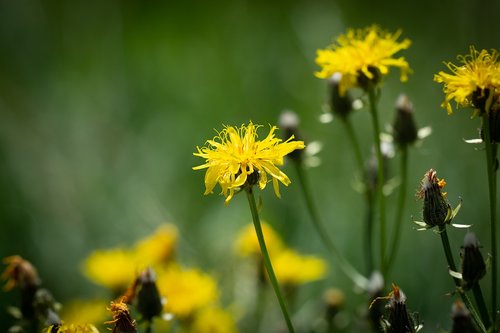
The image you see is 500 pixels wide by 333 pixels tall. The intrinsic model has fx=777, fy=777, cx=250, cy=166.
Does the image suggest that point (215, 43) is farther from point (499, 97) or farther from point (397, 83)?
point (499, 97)

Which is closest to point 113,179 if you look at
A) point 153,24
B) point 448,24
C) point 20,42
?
point 20,42

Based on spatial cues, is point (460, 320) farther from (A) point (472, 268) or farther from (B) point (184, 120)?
(B) point (184, 120)

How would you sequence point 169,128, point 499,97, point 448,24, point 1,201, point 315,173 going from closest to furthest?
point 499,97 < point 1,201 < point 315,173 < point 169,128 < point 448,24

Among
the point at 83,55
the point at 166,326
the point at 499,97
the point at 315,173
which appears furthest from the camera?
the point at 83,55

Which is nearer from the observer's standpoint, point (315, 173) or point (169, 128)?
point (315, 173)

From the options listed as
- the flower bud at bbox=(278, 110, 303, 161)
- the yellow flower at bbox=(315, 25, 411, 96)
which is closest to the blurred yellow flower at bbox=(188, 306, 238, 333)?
the flower bud at bbox=(278, 110, 303, 161)

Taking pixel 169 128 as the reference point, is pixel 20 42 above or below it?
above
